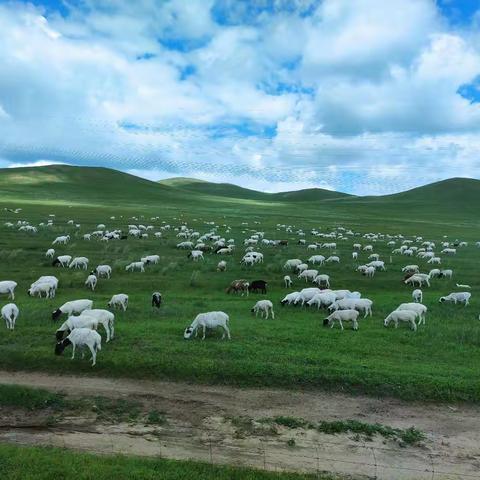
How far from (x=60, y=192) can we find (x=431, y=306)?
152 m

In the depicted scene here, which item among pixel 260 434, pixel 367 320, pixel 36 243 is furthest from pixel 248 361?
pixel 36 243

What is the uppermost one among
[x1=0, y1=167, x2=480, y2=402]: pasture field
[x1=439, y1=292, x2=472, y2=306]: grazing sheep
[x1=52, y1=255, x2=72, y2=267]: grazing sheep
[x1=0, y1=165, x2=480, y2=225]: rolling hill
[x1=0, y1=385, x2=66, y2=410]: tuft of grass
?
[x1=0, y1=165, x2=480, y2=225]: rolling hill

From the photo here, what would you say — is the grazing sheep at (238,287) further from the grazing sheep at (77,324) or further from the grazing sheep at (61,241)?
the grazing sheep at (61,241)

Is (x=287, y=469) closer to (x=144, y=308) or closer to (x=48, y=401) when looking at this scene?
(x=48, y=401)

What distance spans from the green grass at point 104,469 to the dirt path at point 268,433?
583 mm

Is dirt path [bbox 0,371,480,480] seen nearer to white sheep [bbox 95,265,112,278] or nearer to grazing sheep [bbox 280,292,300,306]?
grazing sheep [bbox 280,292,300,306]

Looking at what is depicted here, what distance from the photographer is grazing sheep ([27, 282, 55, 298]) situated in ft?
90.7

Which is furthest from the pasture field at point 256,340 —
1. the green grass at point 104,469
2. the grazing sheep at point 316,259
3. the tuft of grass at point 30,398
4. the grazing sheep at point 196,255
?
the green grass at point 104,469

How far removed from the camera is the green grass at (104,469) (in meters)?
10.1

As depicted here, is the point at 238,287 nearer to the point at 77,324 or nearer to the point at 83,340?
the point at 77,324

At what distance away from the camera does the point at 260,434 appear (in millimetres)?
12586

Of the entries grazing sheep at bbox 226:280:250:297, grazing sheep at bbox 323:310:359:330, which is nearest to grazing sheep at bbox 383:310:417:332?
grazing sheep at bbox 323:310:359:330

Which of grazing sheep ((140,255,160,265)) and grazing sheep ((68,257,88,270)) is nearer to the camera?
grazing sheep ((68,257,88,270))

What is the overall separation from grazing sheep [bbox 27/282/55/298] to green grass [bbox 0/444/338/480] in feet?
58.3
